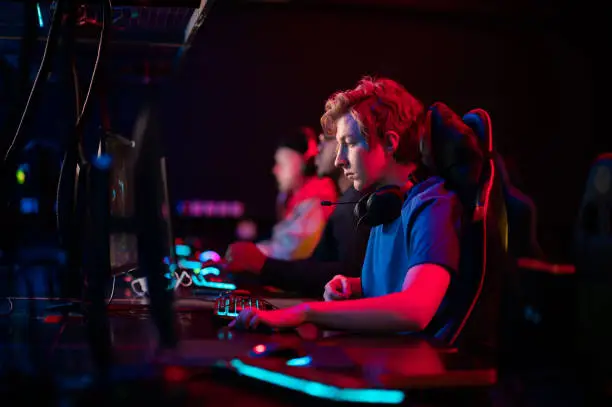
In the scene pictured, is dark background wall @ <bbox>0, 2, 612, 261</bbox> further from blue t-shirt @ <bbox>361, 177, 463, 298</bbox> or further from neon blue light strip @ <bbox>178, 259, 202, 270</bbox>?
blue t-shirt @ <bbox>361, 177, 463, 298</bbox>

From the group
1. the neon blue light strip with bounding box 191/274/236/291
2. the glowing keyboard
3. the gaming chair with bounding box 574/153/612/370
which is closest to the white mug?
the neon blue light strip with bounding box 191/274/236/291

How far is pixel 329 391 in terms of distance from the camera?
0.68 meters

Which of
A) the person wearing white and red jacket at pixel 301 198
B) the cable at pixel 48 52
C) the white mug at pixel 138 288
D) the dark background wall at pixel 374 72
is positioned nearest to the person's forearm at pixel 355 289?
the white mug at pixel 138 288

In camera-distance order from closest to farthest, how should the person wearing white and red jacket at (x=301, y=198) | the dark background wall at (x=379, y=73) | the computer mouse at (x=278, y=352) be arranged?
the computer mouse at (x=278, y=352), the person wearing white and red jacket at (x=301, y=198), the dark background wall at (x=379, y=73)

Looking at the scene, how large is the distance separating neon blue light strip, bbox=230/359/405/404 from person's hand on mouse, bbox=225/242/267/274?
1545mm

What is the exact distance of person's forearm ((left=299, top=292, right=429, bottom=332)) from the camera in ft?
3.33

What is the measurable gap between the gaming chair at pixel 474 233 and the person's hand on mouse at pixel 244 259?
1201 millimetres

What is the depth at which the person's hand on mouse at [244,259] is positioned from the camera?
2.28 m

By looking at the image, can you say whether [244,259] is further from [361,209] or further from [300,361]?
[300,361]

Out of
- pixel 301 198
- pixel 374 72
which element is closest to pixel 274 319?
pixel 301 198

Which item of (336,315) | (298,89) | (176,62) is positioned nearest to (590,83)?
(298,89)

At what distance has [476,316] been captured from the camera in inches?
45.3

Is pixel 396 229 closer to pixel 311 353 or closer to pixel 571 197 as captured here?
pixel 311 353

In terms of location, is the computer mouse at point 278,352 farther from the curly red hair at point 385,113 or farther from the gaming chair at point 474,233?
the curly red hair at point 385,113
